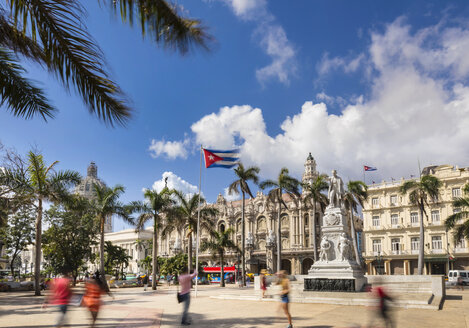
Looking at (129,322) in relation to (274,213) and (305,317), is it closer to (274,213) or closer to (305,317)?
(305,317)

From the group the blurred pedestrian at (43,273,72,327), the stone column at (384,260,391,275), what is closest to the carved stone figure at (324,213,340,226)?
the blurred pedestrian at (43,273,72,327)

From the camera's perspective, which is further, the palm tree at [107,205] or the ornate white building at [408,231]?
the ornate white building at [408,231]

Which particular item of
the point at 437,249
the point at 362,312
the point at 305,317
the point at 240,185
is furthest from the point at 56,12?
the point at 437,249

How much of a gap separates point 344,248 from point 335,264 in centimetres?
95

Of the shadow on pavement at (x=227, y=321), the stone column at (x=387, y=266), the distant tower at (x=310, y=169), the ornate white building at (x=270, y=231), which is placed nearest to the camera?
the shadow on pavement at (x=227, y=321)

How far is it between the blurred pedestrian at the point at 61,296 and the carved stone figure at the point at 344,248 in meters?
14.8

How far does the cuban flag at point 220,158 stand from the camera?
25938 millimetres

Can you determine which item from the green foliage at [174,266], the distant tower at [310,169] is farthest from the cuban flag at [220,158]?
the distant tower at [310,169]

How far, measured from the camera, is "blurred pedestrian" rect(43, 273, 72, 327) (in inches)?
329

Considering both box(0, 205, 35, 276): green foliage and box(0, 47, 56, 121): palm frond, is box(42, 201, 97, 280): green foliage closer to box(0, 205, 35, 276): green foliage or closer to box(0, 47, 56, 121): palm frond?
box(0, 205, 35, 276): green foliage

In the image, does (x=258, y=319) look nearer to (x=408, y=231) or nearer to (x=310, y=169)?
(x=408, y=231)

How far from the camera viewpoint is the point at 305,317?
38.9 feet

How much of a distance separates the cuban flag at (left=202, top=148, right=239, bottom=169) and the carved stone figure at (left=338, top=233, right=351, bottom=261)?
9143 mm

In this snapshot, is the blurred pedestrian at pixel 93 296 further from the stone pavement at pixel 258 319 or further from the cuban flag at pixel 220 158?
the cuban flag at pixel 220 158
